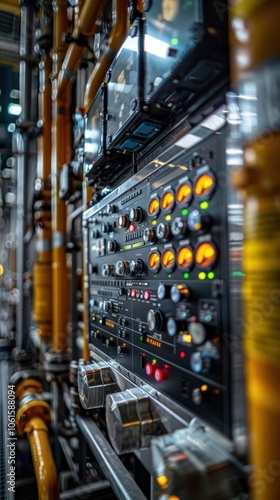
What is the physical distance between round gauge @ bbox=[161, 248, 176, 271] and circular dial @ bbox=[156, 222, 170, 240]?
3cm

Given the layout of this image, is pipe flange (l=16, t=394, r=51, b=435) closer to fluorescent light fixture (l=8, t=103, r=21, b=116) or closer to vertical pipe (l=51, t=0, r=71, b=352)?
vertical pipe (l=51, t=0, r=71, b=352)

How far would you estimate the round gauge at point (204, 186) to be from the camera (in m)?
0.63

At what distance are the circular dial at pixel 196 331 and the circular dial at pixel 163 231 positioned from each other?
21 cm

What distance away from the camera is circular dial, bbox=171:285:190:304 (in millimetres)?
691

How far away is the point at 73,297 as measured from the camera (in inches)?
81.8

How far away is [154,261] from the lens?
0.87 metres

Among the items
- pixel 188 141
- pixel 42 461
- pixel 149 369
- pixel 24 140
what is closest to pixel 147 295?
pixel 149 369

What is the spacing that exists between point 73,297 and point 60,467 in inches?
46.2

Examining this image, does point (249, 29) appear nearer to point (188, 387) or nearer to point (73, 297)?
point (188, 387)

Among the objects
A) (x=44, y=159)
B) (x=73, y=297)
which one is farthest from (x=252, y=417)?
(x=44, y=159)

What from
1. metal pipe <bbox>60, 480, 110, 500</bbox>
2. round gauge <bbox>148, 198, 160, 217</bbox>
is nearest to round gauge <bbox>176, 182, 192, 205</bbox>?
round gauge <bbox>148, 198, 160, 217</bbox>

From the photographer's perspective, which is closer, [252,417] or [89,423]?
[252,417]

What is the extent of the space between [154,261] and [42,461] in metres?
1.25

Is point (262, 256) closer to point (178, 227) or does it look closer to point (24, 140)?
point (178, 227)
